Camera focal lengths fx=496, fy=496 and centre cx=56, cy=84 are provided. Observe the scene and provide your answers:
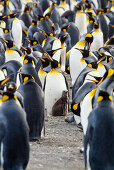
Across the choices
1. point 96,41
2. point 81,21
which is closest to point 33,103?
point 96,41

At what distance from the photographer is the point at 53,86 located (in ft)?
24.0

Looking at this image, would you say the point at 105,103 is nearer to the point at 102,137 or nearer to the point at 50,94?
the point at 102,137

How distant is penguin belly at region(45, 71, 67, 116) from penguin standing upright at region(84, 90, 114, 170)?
117 inches

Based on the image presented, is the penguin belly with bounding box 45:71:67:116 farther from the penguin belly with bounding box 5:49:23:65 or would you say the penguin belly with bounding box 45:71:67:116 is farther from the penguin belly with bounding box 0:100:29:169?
the penguin belly with bounding box 0:100:29:169

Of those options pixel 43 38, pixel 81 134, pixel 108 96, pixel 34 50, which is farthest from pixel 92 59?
pixel 43 38

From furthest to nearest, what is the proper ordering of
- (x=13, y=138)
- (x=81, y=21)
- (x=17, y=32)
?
(x=81, y=21) → (x=17, y=32) → (x=13, y=138)

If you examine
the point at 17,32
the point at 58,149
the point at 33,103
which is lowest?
the point at 58,149

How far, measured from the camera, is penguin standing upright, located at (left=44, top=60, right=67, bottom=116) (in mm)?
7305

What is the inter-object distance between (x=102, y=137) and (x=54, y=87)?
3.11 metres

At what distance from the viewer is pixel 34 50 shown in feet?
34.0

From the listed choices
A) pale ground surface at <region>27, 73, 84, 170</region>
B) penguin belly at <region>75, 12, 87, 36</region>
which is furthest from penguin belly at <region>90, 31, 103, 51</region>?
pale ground surface at <region>27, 73, 84, 170</region>

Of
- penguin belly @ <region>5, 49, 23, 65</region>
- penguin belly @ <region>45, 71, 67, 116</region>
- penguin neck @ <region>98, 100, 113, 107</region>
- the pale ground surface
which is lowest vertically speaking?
the pale ground surface

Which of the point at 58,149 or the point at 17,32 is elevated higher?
the point at 17,32

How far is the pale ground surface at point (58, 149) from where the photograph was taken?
189 inches
